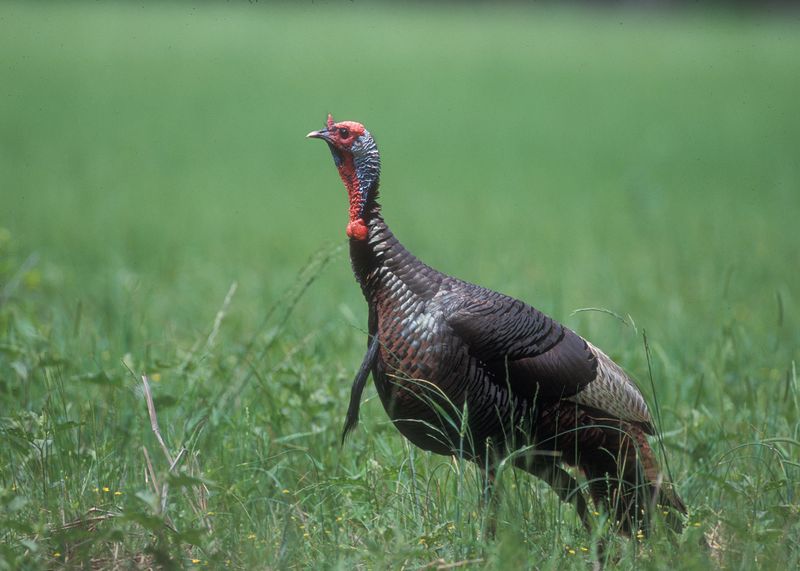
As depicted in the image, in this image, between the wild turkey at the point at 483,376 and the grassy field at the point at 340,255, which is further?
Answer: the grassy field at the point at 340,255

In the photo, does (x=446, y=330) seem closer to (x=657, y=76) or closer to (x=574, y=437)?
(x=574, y=437)

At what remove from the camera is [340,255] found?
457 centimetres

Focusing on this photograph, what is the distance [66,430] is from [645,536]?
6.67ft

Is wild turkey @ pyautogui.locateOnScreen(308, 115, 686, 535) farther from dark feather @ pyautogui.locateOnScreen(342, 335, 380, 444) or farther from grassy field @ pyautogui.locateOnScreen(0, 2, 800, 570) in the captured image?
grassy field @ pyautogui.locateOnScreen(0, 2, 800, 570)

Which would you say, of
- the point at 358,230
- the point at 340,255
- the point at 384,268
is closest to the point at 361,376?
the point at 384,268

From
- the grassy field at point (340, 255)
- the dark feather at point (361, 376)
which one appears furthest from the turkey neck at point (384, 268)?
the grassy field at point (340, 255)

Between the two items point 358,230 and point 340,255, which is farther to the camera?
point 340,255

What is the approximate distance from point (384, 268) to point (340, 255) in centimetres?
111

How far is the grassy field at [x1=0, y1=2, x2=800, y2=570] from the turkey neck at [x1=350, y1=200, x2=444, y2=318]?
24.1 inches

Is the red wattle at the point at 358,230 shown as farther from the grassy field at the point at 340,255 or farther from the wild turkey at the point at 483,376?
the grassy field at the point at 340,255

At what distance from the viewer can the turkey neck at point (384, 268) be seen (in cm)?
346

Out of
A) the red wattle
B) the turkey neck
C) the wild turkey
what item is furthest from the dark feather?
the red wattle

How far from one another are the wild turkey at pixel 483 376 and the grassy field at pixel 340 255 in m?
0.18

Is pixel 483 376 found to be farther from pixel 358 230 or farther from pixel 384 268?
pixel 358 230
